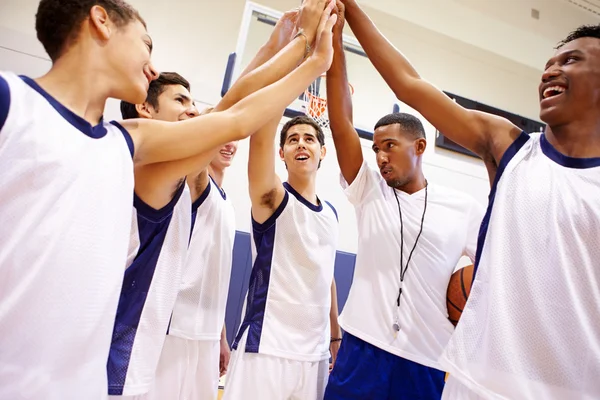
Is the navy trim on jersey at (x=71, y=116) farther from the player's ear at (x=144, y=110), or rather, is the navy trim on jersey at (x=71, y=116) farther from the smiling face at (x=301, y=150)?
the smiling face at (x=301, y=150)

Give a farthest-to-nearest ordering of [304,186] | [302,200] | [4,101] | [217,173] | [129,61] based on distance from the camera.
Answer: [217,173], [304,186], [302,200], [129,61], [4,101]

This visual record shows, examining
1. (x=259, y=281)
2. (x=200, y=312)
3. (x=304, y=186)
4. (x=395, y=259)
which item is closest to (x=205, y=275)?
(x=200, y=312)

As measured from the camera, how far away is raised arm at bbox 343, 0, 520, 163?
5.03 ft

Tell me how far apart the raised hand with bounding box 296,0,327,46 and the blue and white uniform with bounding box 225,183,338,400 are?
33.4 inches

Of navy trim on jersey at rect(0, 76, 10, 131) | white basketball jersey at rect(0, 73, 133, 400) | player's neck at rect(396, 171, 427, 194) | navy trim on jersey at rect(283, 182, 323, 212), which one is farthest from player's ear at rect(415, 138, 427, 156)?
navy trim on jersey at rect(0, 76, 10, 131)

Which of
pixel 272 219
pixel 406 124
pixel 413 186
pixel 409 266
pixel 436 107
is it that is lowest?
pixel 409 266

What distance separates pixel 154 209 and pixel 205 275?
0.90 meters

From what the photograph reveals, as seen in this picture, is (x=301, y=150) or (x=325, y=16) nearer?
(x=325, y=16)

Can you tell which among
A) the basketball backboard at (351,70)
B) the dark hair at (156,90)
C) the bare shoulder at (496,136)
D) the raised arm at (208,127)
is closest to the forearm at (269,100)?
the raised arm at (208,127)

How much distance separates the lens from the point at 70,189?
103cm

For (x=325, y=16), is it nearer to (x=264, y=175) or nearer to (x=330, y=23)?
(x=330, y=23)

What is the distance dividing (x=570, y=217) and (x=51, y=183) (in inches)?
60.0

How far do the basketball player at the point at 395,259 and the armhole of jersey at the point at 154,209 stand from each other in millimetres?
1029

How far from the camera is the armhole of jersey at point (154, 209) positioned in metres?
1.49
